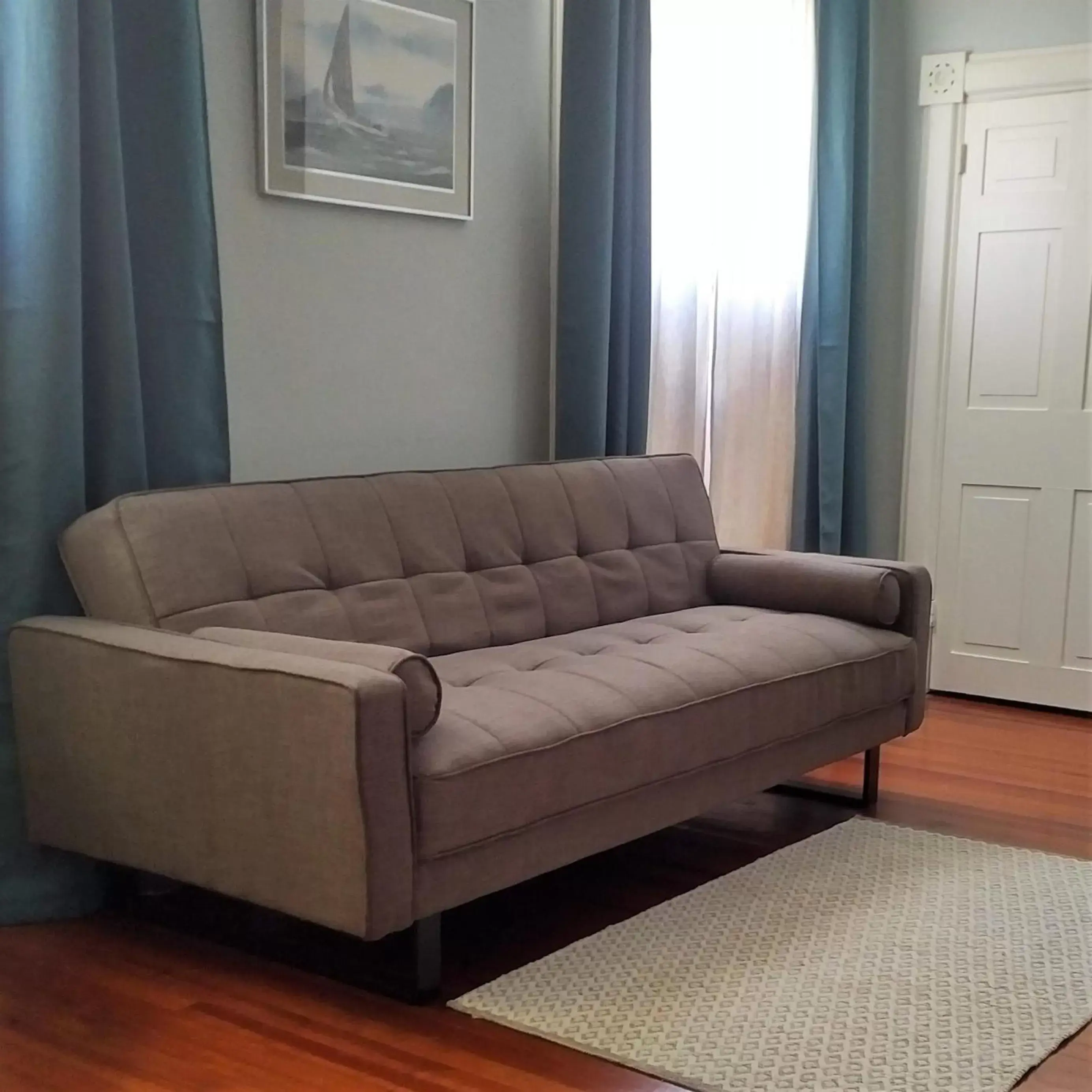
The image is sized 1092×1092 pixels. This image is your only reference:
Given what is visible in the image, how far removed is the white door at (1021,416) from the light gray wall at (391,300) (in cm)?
150

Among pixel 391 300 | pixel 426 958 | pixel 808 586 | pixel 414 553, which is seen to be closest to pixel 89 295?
pixel 414 553

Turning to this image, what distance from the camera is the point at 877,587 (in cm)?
322

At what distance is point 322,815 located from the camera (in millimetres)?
2055

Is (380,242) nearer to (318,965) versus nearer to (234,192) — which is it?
(234,192)

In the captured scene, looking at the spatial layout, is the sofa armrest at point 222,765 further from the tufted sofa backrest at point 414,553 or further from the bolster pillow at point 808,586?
the bolster pillow at point 808,586

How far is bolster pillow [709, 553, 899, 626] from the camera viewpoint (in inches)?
127

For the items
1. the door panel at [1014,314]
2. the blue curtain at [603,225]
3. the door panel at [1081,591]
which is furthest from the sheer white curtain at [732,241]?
the door panel at [1081,591]

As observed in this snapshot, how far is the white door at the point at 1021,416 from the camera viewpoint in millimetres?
4227

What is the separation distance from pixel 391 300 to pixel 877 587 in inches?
53.1

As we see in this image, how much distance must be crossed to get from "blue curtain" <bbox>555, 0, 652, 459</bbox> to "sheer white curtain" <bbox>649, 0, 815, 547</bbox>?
174 millimetres

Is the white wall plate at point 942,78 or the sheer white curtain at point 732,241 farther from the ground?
the white wall plate at point 942,78

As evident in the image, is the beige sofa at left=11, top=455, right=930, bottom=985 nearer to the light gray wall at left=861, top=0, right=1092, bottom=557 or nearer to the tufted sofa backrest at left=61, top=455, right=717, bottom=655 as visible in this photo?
the tufted sofa backrest at left=61, top=455, right=717, bottom=655

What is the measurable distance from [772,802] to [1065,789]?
78 cm

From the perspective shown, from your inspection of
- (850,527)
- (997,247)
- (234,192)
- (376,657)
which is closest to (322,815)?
(376,657)
